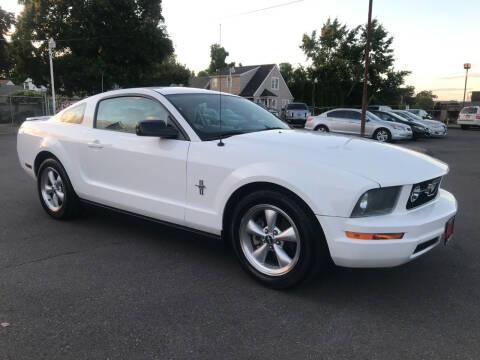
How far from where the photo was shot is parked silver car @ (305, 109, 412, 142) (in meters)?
17.6

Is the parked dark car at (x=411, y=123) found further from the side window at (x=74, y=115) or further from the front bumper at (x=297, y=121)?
the side window at (x=74, y=115)

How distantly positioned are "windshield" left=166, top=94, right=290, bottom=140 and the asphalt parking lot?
1.20 metres

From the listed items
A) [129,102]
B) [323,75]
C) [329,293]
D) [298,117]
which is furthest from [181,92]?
[323,75]

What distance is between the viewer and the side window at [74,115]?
467cm

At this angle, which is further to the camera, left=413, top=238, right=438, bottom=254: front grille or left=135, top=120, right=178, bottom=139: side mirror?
left=135, top=120, right=178, bottom=139: side mirror

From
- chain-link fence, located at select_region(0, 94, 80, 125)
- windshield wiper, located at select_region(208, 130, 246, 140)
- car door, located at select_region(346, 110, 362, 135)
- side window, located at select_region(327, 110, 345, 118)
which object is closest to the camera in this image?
windshield wiper, located at select_region(208, 130, 246, 140)

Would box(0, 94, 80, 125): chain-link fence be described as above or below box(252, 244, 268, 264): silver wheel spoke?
above

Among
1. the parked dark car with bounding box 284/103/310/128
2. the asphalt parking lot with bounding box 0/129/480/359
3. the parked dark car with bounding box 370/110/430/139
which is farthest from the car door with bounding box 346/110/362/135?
the asphalt parking lot with bounding box 0/129/480/359

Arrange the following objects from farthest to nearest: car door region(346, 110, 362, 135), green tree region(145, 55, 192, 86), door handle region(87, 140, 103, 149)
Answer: green tree region(145, 55, 192, 86)
car door region(346, 110, 362, 135)
door handle region(87, 140, 103, 149)

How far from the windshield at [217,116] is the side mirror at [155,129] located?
0.23 m

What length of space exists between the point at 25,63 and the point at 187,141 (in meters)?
35.1

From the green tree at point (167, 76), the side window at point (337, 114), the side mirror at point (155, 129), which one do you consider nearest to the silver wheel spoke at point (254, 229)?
the side mirror at point (155, 129)

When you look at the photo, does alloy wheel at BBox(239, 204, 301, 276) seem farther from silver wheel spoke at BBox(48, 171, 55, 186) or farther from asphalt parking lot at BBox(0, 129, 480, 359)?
silver wheel spoke at BBox(48, 171, 55, 186)

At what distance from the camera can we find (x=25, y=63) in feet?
108
